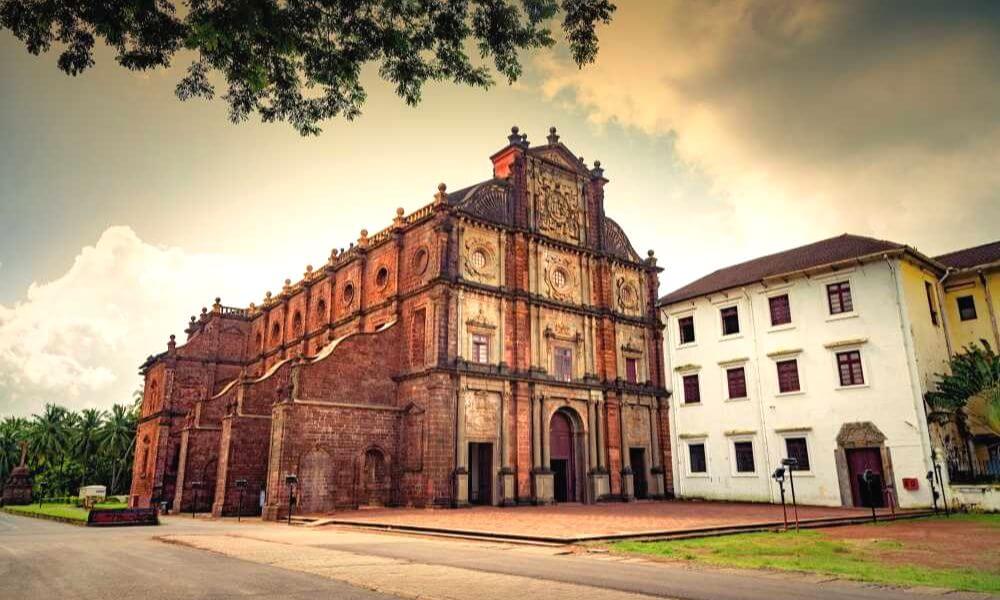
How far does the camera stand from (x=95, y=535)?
18922 millimetres

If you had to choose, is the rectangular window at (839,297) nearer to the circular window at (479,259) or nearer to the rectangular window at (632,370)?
the rectangular window at (632,370)

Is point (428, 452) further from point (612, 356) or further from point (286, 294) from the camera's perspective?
point (286, 294)

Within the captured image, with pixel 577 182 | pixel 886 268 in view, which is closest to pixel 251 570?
pixel 886 268

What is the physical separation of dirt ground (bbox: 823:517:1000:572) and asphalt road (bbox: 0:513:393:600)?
401 inches

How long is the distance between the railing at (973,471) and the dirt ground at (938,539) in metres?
3.64

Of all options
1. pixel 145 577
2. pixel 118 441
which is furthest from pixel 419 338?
pixel 118 441

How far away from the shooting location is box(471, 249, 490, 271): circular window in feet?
96.8

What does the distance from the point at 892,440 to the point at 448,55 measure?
2435 centimetres

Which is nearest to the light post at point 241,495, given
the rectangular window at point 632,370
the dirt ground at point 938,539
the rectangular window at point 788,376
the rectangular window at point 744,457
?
the rectangular window at point 632,370

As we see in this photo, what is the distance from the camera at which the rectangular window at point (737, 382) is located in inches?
1184

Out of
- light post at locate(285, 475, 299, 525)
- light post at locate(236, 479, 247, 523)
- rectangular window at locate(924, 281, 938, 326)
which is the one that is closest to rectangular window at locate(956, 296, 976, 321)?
rectangular window at locate(924, 281, 938, 326)

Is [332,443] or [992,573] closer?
[992,573]

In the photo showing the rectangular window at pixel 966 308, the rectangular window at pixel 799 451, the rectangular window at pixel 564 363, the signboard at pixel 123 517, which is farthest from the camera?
the rectangular window at pixel 564 363

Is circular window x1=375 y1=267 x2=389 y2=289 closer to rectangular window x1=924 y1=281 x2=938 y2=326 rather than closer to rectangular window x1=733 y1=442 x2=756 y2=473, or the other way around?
rectangular window x1=733 y1=442 x2=756 y2=473
